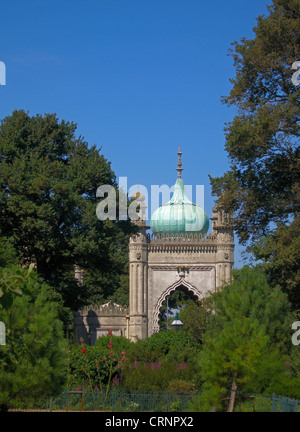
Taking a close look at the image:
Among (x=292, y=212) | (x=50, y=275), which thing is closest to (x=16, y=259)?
(x=50, y=275)

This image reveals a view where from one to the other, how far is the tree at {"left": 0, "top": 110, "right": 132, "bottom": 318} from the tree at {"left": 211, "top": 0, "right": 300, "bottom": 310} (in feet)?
29.0

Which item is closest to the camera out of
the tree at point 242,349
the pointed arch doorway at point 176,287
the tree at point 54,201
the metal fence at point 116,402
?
the tree at point 242,349

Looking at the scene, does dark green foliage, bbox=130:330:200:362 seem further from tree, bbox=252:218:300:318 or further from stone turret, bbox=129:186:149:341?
stone turret, bbox=129:186:149:341

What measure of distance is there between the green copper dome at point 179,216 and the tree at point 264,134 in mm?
25512

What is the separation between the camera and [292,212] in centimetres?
2095

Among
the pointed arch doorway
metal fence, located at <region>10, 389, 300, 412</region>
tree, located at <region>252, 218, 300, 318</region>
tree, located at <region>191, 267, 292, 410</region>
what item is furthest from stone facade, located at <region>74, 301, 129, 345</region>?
tree, located at <region>191, 267, 292, 410</region>

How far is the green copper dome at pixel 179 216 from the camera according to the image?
47.8 m

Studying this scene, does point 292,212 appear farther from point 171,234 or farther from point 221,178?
point 171,234

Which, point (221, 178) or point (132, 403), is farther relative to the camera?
point (221, 178)

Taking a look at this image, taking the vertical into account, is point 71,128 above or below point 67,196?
above

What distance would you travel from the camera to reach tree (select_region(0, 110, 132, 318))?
94.6 ft

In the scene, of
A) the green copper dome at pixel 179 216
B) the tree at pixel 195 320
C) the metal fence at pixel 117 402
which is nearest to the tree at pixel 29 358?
the metal fence at pixel 117 402

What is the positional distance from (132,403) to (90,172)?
1442cm

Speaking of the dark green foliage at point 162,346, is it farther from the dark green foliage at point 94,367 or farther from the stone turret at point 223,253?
the stone turret at point 223,253
